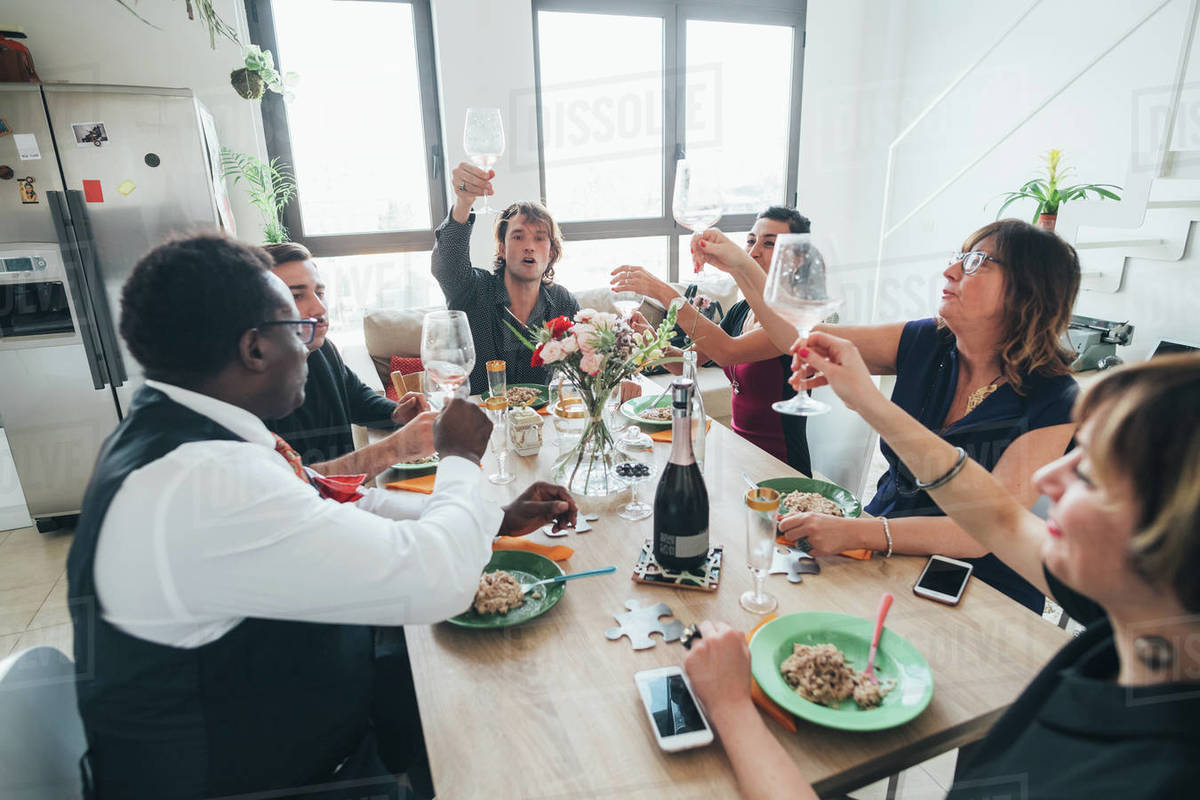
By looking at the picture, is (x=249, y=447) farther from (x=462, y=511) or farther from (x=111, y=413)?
(x=111, y=413)

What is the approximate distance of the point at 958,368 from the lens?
1568 mm

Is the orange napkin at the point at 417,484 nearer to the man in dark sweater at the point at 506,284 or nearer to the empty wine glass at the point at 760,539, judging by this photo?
the empty wine glass at the point at 760,539

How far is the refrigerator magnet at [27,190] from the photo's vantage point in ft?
9.19

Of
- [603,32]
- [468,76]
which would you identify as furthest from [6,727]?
[603,32]

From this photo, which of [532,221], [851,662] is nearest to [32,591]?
[532,221]

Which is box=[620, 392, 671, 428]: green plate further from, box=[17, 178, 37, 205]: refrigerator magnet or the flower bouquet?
box=[17, 178, 37, 205]: refrigerator magnet

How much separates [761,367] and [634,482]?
95 cm

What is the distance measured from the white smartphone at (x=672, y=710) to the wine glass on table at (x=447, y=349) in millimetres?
662

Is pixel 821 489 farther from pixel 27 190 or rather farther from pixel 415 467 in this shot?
pixel 27 190

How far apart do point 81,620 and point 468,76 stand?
3792 mm

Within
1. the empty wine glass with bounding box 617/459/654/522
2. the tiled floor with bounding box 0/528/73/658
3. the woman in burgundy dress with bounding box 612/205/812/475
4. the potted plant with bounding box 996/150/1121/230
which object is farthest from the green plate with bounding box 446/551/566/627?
the potted plant with bounding box 996/150/1121/230

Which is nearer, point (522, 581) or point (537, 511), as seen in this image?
point (522, 581)

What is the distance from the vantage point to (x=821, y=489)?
1.41 m

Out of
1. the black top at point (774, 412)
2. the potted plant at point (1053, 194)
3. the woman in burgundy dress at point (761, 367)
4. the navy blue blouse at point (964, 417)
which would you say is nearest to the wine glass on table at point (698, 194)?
the woman in burgundy dress at point (761, 367)
